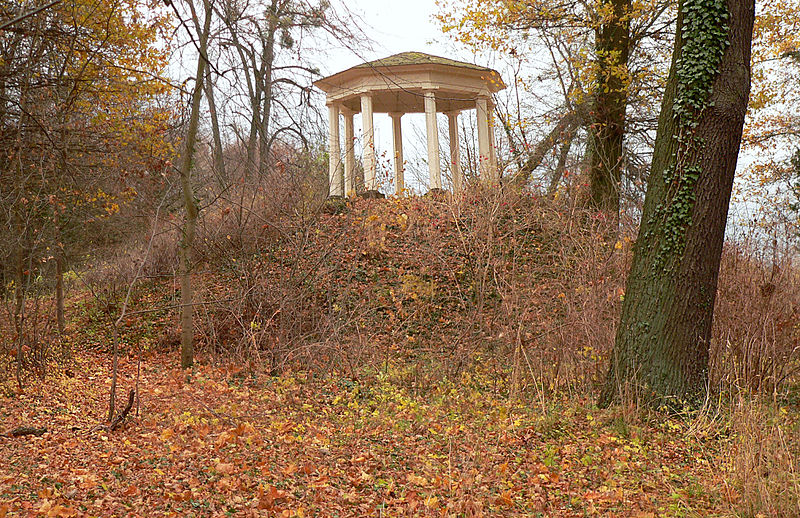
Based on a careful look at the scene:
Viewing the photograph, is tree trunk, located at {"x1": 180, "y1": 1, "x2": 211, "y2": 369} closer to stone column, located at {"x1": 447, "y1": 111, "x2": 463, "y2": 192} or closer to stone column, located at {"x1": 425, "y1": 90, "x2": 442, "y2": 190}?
stone column, located at {"x1": 447, "y1": 111, "x2": 463, "y2": 192}

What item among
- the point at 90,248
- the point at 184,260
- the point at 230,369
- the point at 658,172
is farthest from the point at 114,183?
the point at 658,172

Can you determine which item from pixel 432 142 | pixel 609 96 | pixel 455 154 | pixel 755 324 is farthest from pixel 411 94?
pixel 755 324

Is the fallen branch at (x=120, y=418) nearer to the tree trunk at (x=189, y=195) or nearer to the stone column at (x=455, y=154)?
the tree trunk at (x=189, y=195)

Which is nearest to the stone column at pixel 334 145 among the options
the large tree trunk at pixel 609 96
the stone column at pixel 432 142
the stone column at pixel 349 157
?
the stone column at pixel 349 157

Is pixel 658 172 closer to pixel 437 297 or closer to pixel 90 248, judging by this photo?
pixel 437 297

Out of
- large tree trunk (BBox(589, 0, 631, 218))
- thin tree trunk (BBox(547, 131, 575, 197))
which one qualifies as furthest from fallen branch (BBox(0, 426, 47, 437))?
large tree trunk (BBox(589, 0, 631, 218))

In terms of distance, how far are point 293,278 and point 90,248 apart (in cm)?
675

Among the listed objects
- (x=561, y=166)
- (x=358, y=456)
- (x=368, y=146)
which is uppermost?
(x=368, y=146)

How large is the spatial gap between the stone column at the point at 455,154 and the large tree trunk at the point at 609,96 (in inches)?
97.5

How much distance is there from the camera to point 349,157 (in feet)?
45.9

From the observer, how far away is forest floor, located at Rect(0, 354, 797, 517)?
12.9 feet

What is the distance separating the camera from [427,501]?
391cm

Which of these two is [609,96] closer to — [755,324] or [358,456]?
[755,324]

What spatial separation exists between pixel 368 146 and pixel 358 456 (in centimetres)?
925
